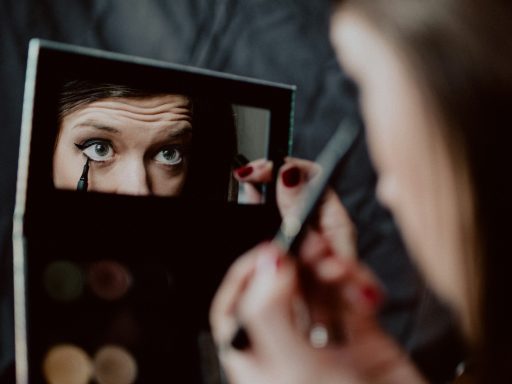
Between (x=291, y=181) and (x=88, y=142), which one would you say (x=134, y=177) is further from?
(x=291, y=181)

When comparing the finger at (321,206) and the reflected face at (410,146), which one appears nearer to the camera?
the reflected face at (410,146)

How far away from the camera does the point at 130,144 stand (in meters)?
0.45

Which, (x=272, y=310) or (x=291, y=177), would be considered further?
(x=291, y=177)

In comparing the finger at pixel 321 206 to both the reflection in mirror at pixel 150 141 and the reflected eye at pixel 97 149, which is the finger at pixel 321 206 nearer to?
the reflection in mirror at pixel 150 141

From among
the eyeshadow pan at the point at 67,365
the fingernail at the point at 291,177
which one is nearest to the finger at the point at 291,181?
the fingernail at the point at 291,177

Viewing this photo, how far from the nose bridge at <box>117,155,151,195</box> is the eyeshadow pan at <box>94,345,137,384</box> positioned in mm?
126

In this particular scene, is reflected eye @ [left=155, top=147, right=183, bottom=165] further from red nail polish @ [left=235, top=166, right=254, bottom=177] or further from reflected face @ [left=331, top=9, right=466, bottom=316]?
reflected face @ [left=331, top=9, right=466, bottom=316]

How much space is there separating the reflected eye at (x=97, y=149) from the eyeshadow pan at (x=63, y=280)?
93 millimetres

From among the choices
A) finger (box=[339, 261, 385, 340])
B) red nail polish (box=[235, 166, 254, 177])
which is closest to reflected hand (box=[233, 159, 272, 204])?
red nail polish (box=[235, 166, 254, 177])

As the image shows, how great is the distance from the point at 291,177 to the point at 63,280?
0.23 metres

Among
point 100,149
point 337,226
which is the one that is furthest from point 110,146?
point 337,226

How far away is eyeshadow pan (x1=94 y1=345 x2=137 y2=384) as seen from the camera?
397 millimetres

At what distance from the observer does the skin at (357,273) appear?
1.18 feet

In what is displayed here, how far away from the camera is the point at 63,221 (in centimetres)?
40
